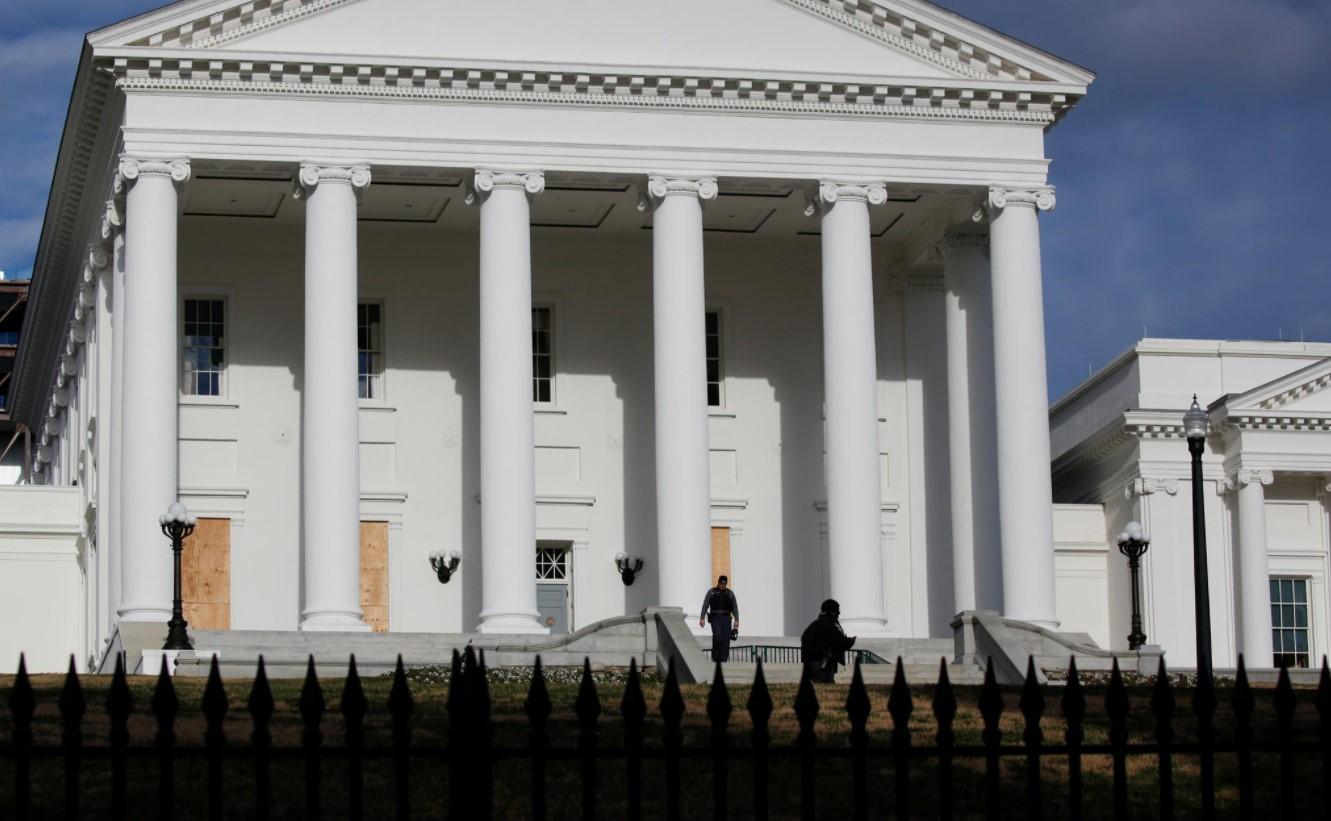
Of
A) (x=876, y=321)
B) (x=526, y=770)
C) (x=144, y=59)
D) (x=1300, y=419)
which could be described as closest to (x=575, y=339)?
(x=876, y=321)

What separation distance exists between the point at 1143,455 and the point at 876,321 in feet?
23.9

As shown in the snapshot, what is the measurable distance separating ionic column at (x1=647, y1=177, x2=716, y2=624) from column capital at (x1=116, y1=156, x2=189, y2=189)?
332 inches

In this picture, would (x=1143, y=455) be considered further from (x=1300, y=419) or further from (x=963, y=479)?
(x=963, y=479)

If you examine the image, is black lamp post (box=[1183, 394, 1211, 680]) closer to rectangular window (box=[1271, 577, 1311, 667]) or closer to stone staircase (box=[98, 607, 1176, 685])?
stone staircase (box=[98, 607, 1176, 685])

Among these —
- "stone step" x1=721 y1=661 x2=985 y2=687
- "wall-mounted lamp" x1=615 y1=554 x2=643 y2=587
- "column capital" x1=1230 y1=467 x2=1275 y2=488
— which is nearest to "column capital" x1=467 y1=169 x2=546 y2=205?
"wall-mounted lamp" x1=615 y1=554 x2=643 y2=587

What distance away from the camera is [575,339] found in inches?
2072

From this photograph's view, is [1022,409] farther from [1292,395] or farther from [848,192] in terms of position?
[1292,395]

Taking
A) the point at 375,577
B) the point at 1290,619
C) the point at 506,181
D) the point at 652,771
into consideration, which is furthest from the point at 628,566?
the point at 652,771

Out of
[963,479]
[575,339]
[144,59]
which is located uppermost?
[144,59]

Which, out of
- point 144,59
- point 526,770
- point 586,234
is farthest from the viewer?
point 586,234

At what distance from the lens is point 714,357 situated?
175 feet

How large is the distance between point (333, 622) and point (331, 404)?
3.90 meters

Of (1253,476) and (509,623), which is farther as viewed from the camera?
(1253,476)

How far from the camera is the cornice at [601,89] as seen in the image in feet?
145
